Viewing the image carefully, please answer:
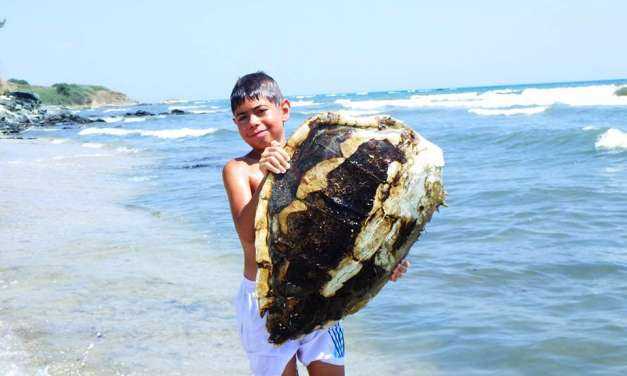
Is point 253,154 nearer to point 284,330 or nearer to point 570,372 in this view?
point 284,330

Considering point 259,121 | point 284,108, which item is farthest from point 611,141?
point 259,121

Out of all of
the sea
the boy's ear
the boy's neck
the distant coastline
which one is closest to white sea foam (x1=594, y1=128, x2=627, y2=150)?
the sea

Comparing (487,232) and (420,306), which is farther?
(487,232)

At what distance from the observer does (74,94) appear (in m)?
94.1

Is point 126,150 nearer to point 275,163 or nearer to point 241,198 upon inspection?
point 241,198

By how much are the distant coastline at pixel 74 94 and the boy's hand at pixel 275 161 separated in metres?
82.7

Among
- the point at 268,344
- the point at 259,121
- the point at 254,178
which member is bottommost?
the point at 268,344

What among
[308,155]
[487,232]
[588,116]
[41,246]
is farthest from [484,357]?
[588,116]

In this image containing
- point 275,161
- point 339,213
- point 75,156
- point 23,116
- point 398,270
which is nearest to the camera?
point 339,213

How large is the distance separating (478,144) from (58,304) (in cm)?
1168

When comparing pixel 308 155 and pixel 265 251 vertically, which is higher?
pixel 308 155

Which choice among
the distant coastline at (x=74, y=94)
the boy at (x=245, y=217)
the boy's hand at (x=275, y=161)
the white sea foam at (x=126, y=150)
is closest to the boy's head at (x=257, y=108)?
the boy at (x=245, y=217)

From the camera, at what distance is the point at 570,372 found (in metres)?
3.27

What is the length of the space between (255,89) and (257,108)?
71 mm
